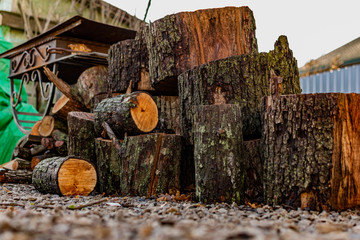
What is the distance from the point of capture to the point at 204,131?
2717 millimetres

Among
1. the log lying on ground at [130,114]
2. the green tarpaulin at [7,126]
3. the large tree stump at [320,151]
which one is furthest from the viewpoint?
the green tarpaulin at [7,126]

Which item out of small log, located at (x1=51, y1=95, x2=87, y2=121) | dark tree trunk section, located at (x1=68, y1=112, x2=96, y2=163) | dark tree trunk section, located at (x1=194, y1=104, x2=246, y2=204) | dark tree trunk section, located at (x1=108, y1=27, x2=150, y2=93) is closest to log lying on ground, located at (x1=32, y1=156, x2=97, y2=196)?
dark tree trunk section, located at (x1=68, y1=112, x2=96, y2=163)

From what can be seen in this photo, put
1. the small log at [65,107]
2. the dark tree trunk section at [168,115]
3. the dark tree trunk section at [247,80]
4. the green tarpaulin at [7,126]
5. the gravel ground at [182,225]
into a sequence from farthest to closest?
the green tarpaulin at [7,126], the small log at [65,107], the dark tree trunk section at [168,115], the dark tree trunk section at [247,80], the gravel ground at [182,225]

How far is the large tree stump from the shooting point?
7.86 feet

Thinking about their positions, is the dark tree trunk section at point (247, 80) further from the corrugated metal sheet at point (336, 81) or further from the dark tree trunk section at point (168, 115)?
the corrugated metal sheet at point (336, 81)

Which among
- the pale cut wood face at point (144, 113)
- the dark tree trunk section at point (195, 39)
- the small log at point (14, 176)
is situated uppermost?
the dark tree trunk section at point (195, 39)

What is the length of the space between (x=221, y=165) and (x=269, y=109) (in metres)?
0.52

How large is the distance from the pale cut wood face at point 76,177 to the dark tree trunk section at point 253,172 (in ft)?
5.16

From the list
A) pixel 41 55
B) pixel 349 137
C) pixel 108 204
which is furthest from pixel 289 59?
pixel 41 55

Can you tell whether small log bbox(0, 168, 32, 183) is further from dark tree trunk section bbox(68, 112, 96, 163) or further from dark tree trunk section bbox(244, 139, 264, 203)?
dark tree trunk section bbox(244, 139, 264, 203)

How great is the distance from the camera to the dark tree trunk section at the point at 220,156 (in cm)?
264

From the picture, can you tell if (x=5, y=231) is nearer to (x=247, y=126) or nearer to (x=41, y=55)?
(x=247, y=126)

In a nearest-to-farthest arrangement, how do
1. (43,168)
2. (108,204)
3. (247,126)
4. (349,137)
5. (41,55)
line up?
(349,137) → (108,204) → (247,126) → (43,168) → (41,55)

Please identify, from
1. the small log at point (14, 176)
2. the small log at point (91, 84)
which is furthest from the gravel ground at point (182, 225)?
the small log at point (91, 84)
